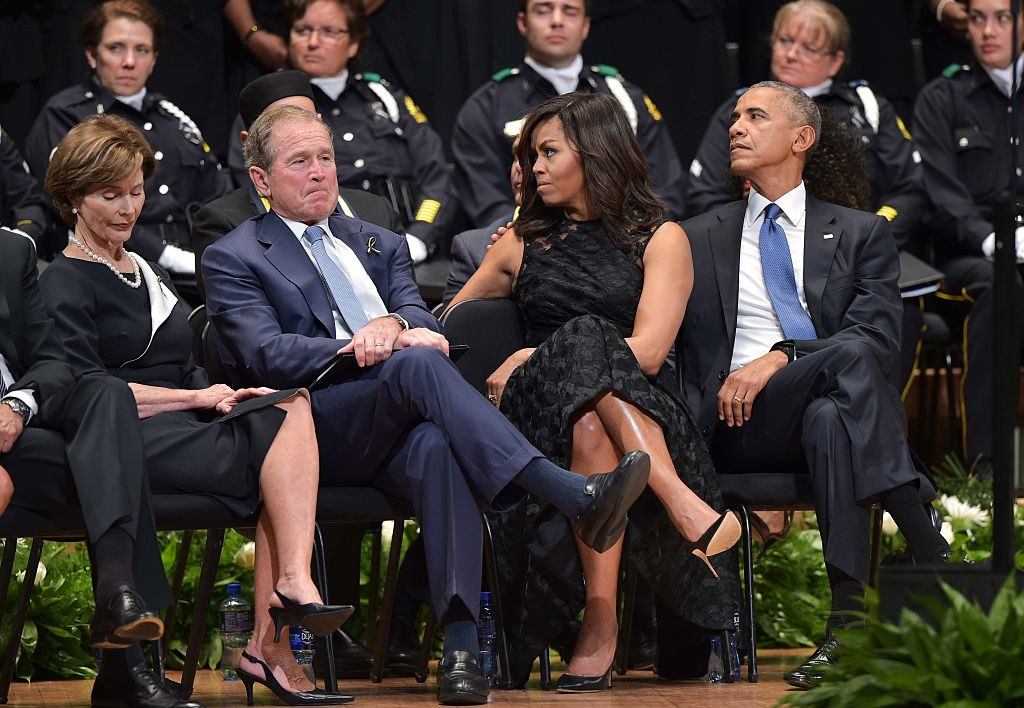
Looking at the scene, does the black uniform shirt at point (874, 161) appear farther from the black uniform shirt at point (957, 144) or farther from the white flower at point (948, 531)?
the white flower at point (948, 531)

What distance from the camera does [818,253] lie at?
422 centimetres

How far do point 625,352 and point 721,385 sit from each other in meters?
0.46

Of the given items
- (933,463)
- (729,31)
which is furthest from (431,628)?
(729,31)

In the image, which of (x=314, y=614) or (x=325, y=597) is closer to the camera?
(x=314, y=614)

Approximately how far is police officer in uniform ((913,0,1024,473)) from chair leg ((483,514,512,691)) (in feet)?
8.82

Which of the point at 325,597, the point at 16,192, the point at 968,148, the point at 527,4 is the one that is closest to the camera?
the point at 325,597

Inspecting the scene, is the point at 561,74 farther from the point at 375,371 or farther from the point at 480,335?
the point at 375,371

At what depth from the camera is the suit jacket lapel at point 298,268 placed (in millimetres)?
3799

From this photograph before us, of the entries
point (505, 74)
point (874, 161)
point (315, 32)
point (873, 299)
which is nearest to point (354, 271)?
point (873, 299)

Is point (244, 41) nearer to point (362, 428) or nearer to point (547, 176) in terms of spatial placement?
point (547, 176)

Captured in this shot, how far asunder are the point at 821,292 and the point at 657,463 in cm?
81

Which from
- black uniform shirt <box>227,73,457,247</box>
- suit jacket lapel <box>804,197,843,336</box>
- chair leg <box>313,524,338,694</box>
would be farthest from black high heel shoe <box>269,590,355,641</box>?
black uniform shirt <box>227,73,457,247</box>

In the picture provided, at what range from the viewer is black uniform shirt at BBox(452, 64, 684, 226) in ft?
19.5

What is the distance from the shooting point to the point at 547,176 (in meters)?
4.05
